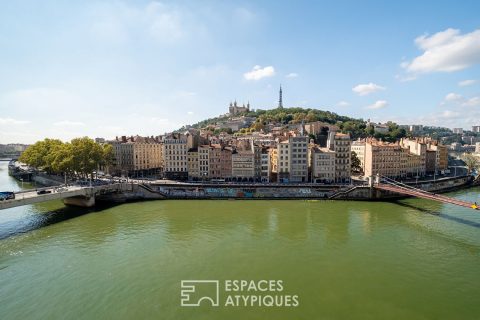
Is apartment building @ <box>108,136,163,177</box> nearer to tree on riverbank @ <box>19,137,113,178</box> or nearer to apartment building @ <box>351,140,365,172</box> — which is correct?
tree on riverbank @ <box>19,137,113,178</box>

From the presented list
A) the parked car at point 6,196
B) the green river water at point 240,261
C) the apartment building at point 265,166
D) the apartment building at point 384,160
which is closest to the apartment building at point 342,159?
the apartment building at point 384,160

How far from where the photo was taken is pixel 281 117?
159750 mm

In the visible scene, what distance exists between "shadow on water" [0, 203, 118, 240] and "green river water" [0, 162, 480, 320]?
133 mm

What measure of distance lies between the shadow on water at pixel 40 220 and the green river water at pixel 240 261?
133 millimetres

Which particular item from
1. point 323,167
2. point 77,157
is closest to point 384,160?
point 323,167

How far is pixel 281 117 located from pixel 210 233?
13598 cm

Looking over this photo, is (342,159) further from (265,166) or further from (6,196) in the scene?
(6,196)

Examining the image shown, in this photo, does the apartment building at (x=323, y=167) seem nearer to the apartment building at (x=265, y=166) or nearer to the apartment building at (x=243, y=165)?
the apartment building at (x=265, y=166)

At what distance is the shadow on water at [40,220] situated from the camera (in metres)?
30.7

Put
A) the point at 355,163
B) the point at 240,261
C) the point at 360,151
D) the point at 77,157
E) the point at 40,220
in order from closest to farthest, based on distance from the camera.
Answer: the point at 240,261 < the point at 40,220 < the point at 77,157 < the point at 355,163 < the point at 360,151

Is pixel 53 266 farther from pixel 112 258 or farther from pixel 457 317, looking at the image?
pixel 457 317

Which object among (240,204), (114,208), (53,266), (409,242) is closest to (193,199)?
(240,204)

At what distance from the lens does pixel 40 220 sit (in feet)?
113

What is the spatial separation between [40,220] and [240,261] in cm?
2696
